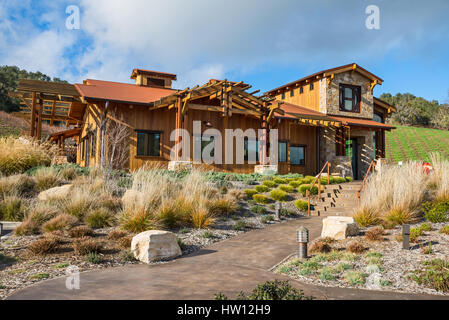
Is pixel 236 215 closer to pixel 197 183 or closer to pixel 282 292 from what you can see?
pixel 197 183

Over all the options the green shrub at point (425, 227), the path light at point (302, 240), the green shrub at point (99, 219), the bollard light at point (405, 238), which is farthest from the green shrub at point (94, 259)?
the green shrub at point (425, 227)

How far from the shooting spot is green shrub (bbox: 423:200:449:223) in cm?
831

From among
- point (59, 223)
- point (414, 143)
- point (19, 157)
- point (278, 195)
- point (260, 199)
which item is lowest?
point (59, 223)

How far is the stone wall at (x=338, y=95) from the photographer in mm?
21812

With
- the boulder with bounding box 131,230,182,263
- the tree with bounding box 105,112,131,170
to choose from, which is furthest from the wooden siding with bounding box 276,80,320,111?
the boulder with bounding box 131,230,182,263

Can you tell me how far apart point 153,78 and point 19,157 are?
11.0 metres

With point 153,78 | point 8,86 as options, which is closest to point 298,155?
point 153,78

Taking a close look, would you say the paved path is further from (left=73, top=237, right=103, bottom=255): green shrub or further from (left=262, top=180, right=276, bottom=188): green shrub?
(left=262, top=180, right=276, bottom=188): green shrub

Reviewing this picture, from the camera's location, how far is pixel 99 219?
850cm

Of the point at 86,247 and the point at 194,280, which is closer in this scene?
the point at 194,280

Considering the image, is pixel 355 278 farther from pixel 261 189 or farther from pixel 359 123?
pixel 359 123

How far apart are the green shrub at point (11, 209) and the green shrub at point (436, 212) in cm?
1019
